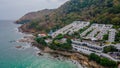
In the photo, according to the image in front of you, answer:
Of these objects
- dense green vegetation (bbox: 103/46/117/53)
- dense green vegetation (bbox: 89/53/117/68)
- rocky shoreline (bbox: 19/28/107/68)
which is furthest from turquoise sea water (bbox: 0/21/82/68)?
dense green vegetation (bbox: 103/46/117/53)

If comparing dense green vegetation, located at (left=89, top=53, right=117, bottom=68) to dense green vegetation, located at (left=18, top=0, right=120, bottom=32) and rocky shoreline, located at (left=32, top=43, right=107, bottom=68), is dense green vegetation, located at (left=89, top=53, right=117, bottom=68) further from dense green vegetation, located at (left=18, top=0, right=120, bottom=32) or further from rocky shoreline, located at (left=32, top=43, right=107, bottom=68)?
dense green vegetation, located at (left=18, top=0, right=120, bottom=32)

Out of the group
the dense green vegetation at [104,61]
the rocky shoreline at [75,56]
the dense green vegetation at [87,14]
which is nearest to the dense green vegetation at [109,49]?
the dense green vegetation at [104,61]

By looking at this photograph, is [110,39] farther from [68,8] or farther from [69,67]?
[68,8]

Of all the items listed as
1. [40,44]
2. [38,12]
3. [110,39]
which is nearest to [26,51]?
[40,44]

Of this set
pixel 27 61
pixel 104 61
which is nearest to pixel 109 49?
pixel 104 61

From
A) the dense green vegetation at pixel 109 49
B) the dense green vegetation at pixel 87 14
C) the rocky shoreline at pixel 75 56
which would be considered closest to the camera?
the rocky shoreline at pixel 75 56

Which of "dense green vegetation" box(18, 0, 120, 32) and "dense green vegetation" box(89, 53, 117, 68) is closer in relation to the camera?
"dense green vegetation" box(89, 53, 117, 68)

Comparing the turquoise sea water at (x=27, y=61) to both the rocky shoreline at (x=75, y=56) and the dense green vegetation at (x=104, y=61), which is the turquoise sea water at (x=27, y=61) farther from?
the dense green vegetation at (x=104, y=61)

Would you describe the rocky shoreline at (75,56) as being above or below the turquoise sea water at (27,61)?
above

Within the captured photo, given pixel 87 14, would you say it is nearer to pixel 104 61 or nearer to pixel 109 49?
pixel 109 49
